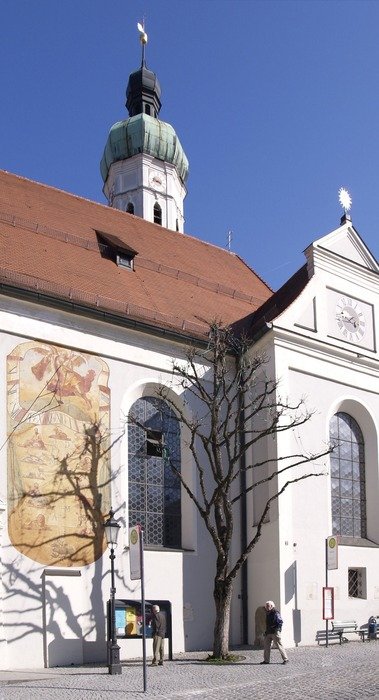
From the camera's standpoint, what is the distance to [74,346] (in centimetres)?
1925

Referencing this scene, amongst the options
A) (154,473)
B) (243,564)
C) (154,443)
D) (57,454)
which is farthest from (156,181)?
(57,454)

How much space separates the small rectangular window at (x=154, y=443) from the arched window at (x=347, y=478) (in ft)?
15.1

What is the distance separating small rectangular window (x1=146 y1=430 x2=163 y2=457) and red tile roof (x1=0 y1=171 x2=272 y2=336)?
2443 millimetres

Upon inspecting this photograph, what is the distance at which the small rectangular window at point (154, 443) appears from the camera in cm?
2038

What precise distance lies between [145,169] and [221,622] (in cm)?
2742

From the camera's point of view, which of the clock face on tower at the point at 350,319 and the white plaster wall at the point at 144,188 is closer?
the clock face on tower at the point at 350,319

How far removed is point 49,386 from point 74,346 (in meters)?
1.13

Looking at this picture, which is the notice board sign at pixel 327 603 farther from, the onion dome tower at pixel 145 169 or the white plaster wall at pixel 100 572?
the onion dome tower at pixel 145 169

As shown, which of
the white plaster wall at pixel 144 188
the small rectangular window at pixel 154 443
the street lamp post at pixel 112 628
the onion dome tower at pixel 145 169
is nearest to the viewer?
the street lamp post at pixel 112 628

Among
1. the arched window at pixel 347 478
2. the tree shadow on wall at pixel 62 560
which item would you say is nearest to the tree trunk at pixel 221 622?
the tree shadow on wall at pixel 62 560

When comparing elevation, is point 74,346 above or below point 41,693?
above

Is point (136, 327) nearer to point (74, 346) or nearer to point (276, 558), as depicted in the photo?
point (74, 346)

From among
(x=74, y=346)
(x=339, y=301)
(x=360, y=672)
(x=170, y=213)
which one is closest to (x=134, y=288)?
(x=74, y=346)

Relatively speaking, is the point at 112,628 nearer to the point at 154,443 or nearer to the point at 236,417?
the point at 154,443
